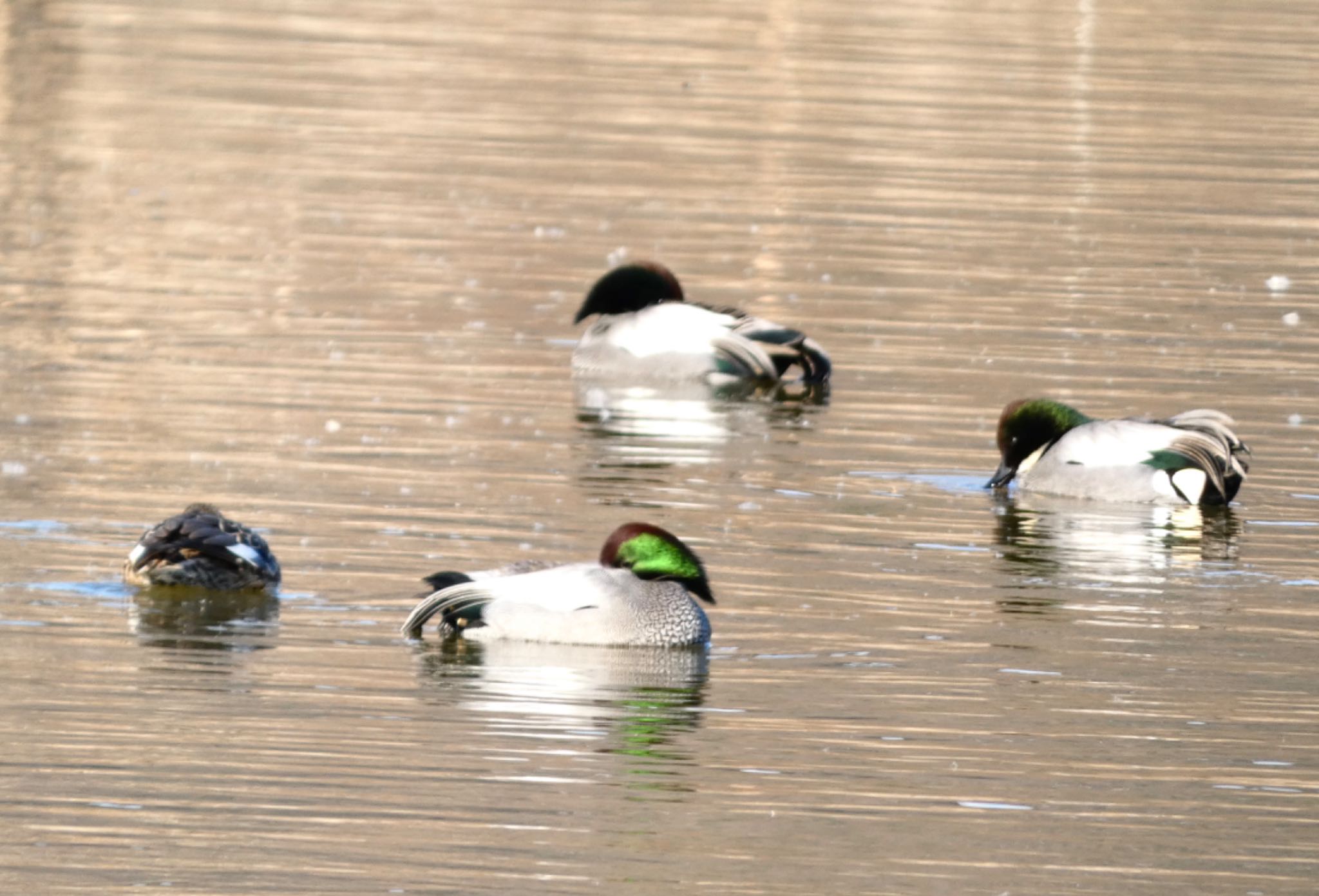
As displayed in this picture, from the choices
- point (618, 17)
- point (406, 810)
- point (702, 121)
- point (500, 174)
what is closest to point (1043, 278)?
point (500, 174)

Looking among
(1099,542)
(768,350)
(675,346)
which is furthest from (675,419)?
(1099,542)

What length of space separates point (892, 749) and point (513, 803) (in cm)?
154

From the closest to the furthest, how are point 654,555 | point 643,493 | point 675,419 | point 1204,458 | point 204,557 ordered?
point 654,555
point 204,557
point 643,493
point 1204,458
point 675,419

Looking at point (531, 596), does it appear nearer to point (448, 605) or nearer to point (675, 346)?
point (448, 605)

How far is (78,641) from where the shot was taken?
1048cm

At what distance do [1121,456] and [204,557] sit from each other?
5.42 metres

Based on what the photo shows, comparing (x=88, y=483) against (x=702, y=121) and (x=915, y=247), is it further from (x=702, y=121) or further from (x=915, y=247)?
(x=702, y=121)

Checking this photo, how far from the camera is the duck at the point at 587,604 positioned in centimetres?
1074

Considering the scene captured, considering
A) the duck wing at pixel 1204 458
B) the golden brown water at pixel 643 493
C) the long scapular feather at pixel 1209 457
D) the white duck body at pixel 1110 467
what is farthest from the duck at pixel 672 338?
the long scapular feather at pixel 1209 457

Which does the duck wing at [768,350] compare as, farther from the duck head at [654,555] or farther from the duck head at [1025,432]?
the duck head at [654,555]

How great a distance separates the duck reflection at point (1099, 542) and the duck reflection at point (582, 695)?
202 cm

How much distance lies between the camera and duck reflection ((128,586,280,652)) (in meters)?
10.6

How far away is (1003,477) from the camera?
14.5 meters

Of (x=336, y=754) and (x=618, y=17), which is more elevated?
(x=618, y=17)
